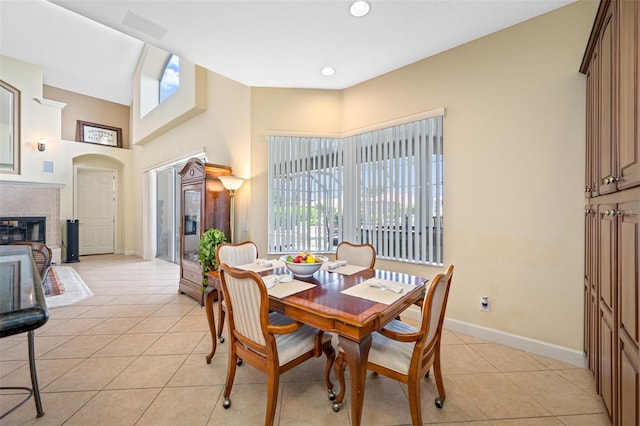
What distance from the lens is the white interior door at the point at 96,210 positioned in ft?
21.8

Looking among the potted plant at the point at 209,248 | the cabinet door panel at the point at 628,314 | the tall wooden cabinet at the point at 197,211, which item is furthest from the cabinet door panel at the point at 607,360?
the tall wooden cabinet at the point at 197,211

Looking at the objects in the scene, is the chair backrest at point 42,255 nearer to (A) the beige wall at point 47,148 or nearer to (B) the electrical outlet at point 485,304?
(B) the electrical outlet at point 485,304

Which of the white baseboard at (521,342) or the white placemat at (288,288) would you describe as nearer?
the white placemat at (288,288)

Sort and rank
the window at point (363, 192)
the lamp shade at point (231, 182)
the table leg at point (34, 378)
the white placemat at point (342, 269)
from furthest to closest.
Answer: the lamp shade at point (231, 182) → the window at point (363, 192) → the white placemat at point (342, 269) → the table leg at point (34, 378)

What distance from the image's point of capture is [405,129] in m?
2.94

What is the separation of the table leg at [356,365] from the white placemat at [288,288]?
1.55 feet

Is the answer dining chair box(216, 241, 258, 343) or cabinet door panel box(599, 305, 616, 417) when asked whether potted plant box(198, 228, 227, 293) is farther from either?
cabinet door panel box(599, 305, 616, 417)

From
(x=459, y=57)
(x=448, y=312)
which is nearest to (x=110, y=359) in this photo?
(x=448, y=312)

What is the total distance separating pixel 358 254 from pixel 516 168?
164cm

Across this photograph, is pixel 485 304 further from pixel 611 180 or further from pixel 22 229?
pixel 22 229

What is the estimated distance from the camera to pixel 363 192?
10.8 ft

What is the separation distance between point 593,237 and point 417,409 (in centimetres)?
167

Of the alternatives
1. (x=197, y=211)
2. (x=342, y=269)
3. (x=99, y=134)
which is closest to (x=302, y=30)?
(x=342, y=269)

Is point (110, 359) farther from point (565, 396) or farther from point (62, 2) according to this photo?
point (565, 396)
